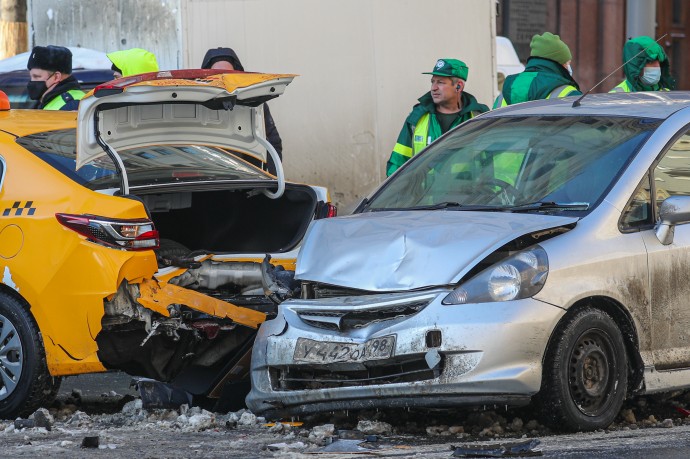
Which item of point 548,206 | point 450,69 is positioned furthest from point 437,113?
point 548,206

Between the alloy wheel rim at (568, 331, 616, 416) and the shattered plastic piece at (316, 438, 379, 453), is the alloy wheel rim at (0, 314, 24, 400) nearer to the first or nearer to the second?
the shattered plastic piece at (316, 438, 379, 453)

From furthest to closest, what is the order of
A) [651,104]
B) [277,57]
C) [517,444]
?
[277,57], [651,104], [517,444]

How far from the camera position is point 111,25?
44.1ft

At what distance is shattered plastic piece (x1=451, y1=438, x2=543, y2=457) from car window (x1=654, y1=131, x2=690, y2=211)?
1.56 meters

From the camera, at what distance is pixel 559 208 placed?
7160mm

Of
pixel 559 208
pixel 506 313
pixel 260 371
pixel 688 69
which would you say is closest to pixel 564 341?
pixel 506 313

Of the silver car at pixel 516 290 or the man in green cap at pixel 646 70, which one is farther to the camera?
the man in green cap at pixel 646 70

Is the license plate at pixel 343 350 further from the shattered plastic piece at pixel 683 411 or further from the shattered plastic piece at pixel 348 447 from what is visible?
the shattered plastic piece at pixel 683 411

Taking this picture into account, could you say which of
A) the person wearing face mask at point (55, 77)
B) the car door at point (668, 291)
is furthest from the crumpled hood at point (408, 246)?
the person wearing face mask at point (55, 77)

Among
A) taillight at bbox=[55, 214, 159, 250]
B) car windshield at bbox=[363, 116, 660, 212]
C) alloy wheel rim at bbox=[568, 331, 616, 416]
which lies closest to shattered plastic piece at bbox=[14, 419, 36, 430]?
taillight at bbox=[55, 214, 159, 250]

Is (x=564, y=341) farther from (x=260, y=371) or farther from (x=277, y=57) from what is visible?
(x=277, y=57)

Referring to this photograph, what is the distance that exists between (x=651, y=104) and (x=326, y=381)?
2308mm

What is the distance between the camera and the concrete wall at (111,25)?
13023 mm

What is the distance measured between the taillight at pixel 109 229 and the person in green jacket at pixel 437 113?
10.5 feet
